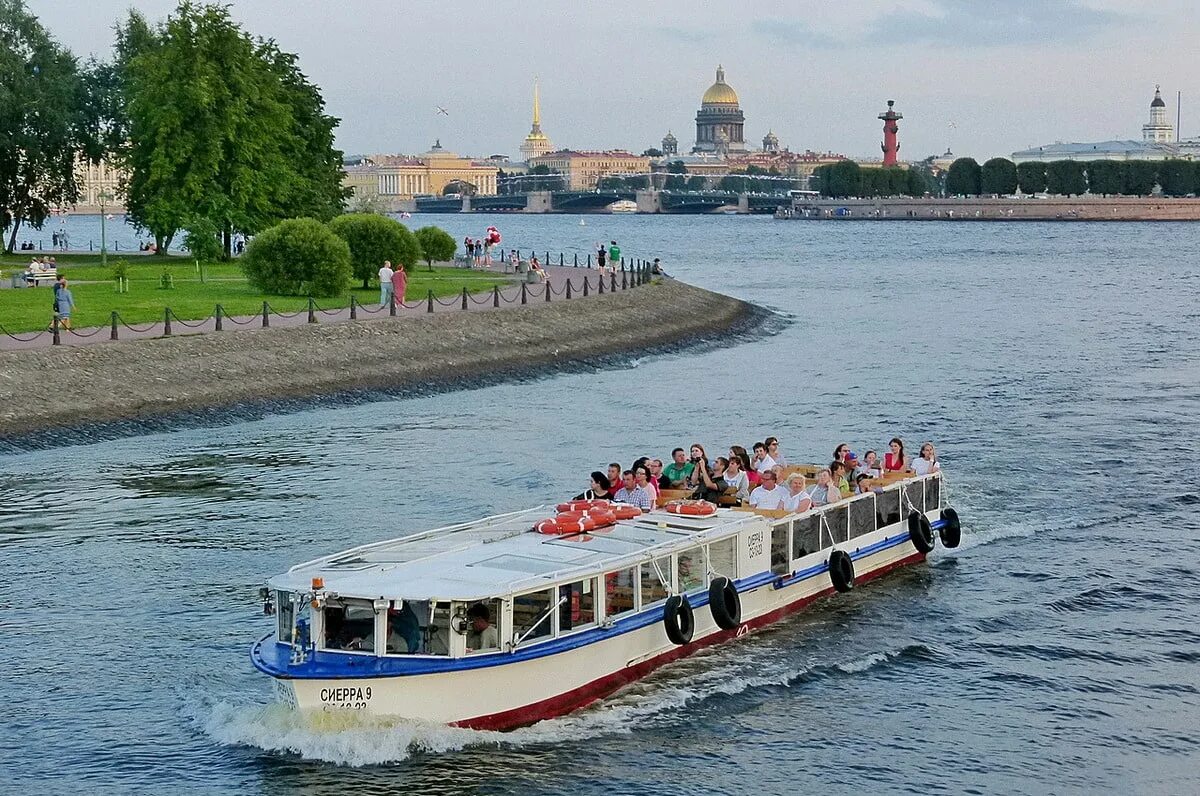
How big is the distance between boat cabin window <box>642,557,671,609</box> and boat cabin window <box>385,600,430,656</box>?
3.40m

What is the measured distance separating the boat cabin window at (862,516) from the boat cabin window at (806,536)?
1.07 m

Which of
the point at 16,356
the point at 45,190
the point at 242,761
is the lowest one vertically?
the point at 242,761

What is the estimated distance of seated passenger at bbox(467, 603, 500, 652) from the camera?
58.6ft

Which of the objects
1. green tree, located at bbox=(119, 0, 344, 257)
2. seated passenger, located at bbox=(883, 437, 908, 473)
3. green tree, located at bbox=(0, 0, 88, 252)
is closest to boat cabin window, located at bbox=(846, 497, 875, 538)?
seated passenger, located at bbox=(883, 437, 908, 473)

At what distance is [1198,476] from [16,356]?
25.8 m

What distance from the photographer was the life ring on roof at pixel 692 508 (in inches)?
882

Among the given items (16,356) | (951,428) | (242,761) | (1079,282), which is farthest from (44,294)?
(1079,282)

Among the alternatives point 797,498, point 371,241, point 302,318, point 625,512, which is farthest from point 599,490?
point 371,241

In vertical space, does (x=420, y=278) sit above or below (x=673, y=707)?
above

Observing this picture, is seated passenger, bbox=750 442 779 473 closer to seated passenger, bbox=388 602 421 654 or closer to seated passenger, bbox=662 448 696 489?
seated passenger, bbox=662 448 696 489

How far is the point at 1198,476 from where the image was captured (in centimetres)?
3303

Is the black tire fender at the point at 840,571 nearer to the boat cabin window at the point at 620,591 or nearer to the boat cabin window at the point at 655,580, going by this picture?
the boat cabin window at the point at 655,580

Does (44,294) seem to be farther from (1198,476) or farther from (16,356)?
(1198,476)

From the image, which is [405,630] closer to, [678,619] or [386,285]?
[678,619]
